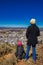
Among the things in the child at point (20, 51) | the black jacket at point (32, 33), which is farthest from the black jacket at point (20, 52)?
the black jacket at point (32, 33)

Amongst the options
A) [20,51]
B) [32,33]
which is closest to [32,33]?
[32,33]

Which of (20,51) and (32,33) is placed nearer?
(32,33)

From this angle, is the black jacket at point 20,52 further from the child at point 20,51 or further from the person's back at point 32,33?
the person's back at point 32,33

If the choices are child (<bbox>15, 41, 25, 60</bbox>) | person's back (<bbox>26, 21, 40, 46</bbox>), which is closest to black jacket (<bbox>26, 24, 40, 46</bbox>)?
person's back (<bbox>26, 21, 40, 46</bbox>)

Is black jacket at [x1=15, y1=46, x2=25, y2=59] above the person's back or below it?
below

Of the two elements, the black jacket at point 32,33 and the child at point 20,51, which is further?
the child at point 20,51

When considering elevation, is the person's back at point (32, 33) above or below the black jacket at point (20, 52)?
above

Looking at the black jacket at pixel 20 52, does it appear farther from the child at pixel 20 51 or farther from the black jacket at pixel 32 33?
the black jacket at pixel 32 33

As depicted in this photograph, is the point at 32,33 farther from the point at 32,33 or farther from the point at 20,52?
the point at 20,52

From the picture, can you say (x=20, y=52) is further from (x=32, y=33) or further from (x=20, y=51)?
(x=32, y=33)

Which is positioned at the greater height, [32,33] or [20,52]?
[32,33]

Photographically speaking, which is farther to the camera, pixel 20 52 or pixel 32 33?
pixel 20 52

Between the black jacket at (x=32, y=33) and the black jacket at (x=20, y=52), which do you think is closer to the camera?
the black jacket at (x=32, y=33)

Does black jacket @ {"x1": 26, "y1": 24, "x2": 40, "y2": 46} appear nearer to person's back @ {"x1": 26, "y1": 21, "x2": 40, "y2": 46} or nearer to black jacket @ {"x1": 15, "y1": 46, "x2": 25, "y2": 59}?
person's back @ {"x1": 26, "y1": 21, "x2": 40, "y2": 46}
